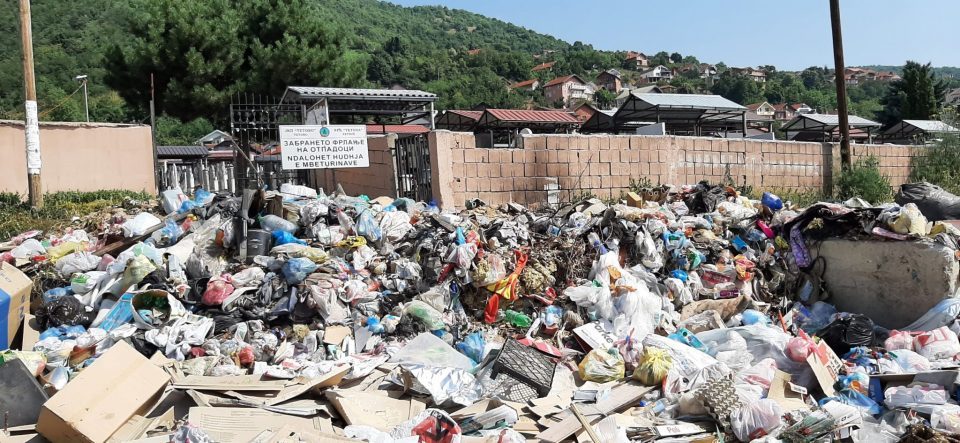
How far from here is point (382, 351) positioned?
5465 millimetres

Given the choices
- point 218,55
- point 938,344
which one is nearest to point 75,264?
point 938,344

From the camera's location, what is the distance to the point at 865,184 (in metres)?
11.7

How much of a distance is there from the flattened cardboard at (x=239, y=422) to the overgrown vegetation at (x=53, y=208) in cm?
602

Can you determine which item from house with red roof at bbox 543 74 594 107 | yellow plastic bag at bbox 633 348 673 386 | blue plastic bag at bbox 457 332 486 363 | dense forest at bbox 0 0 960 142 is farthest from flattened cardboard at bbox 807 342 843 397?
house with red roof at bbox 543 74 594 107

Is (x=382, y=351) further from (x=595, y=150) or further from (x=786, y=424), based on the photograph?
(x=595, y=150)

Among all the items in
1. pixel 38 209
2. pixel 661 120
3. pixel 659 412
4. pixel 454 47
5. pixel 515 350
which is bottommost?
pixel 659 412

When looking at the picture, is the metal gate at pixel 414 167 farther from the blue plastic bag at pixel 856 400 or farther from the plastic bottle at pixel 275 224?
the blue plastic bag at pixel 856 400

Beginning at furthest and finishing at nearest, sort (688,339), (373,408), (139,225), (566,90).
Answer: (566,90) → (139,225) → (688,339) → (373,408)

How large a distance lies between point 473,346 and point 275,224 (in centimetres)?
269

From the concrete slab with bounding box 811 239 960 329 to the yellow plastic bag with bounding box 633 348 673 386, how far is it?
2.81m

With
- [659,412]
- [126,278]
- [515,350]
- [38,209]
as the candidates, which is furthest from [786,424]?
[38,209]

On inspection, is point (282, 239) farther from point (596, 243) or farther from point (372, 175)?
point (372, 175)

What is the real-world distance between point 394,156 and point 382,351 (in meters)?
4.26

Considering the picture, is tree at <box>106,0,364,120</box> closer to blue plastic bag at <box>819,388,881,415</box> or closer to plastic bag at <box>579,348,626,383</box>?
plastic bag at <box>579,348,626,383</box>
